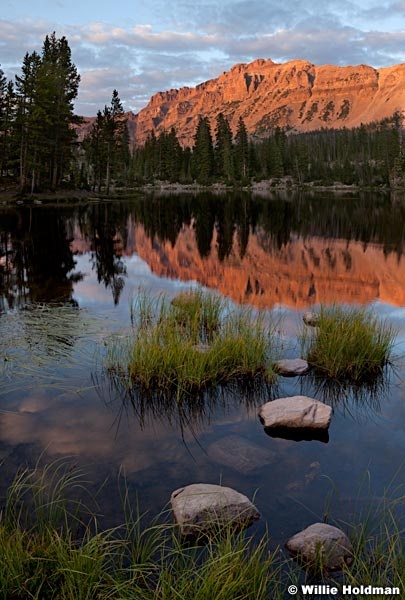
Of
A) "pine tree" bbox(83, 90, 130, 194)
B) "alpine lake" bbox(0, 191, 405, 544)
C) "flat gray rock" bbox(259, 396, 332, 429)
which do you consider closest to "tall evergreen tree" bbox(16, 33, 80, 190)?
"pine tree" bbox(83, 90, 130, 194)

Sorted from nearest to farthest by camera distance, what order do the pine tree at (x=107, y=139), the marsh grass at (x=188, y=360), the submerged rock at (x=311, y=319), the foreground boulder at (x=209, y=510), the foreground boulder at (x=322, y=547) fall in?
the foreground boulder at (x=322, y=547) < the foreground boulder at (x=209, y=510) < the marsh grass at (x=188, y=360) < the submerged rock at (x=311, y=319) < the pine tree at (x=107, y=139)

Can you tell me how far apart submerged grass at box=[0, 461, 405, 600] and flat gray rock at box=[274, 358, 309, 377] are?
13.7 ft

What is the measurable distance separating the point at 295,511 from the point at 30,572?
9.29 ft

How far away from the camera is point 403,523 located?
525 centimetres

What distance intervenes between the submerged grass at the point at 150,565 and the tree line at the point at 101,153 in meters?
58.0

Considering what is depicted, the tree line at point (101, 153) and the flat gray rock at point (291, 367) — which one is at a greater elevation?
the tree line at point (101, 153)

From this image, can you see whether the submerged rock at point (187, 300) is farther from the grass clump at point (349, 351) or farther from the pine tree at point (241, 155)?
the pine tree at point (241, 155)

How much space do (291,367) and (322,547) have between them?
501 centimetres

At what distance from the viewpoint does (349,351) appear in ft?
31.8

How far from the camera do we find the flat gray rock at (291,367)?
9.41 m

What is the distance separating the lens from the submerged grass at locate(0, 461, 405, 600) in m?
3.90

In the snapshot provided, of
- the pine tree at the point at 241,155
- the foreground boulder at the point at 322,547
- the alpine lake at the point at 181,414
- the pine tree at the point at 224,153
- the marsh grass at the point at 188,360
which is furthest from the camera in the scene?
the pine tree at the point at 241,155

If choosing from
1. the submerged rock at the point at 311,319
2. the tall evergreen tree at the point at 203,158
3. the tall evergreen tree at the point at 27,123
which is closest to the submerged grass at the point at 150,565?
the submerged rock at the point at 311,319

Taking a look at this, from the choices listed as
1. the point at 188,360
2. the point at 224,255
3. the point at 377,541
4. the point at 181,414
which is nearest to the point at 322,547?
the point at 377,541
